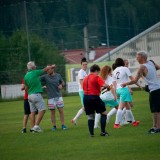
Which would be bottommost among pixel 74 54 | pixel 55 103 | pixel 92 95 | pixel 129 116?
pixel 129 116

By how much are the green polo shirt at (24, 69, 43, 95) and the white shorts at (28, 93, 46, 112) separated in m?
0.13

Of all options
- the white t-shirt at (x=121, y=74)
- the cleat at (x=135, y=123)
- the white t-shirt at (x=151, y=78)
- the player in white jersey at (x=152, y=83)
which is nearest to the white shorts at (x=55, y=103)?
the white t-shirt at (x=121, y=74)

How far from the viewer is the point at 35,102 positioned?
20.2 m

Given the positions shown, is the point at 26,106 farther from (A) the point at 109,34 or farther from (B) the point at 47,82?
(A) the point at 109,34

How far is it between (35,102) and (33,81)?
2.08 ft

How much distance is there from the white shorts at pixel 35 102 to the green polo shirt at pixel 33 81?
0.13 meters

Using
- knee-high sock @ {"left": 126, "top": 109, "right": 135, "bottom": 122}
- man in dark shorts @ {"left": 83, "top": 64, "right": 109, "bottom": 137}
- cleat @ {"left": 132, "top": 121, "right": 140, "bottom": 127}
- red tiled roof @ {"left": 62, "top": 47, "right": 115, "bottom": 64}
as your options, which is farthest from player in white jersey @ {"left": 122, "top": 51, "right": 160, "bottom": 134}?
red tiled roof @ {"left": 62, "top": 47, "right": 115, "bottom": 64}

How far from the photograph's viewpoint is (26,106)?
21000mm

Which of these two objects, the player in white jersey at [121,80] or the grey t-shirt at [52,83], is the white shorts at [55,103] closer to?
the grey t-shirt at [52,83]

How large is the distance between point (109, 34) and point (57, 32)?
458 centimetres

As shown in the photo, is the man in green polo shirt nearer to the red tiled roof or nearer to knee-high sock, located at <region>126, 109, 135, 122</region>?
knee-high sock, located at <region>126, 109, 135, 122</region>

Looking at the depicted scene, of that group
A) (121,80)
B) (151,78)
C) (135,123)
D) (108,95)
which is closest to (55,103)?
(108,95)

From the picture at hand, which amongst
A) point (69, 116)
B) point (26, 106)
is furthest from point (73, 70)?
point (26, 106)

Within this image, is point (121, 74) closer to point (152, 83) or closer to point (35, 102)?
point (35, 102)
